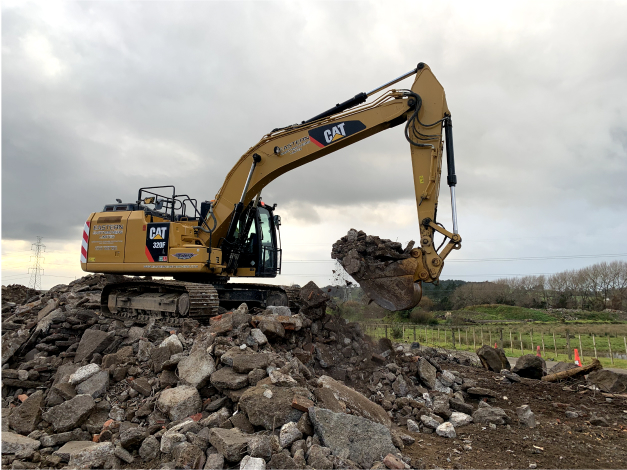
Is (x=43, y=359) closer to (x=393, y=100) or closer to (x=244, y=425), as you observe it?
(x=244, y=425)

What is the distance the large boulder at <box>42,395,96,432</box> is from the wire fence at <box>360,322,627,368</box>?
10.1 meters

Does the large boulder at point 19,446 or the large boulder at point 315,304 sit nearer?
the large boulder at point 19,446

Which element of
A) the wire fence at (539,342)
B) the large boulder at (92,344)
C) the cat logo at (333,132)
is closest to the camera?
the large boulder at (92,344)

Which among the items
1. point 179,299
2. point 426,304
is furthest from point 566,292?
point 179,299

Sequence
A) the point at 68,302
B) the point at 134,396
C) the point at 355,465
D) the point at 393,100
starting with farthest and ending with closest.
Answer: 1. the point at 68,302
2. the point at 393,100
3. the point at 134,396
4. the point at 355,465

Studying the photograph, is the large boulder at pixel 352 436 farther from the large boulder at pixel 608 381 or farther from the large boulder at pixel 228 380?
the large boulder at pixel 608 381

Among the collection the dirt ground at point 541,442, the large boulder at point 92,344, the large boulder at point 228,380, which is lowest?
the dirt ground at point 541,442

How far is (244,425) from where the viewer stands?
4855 mm

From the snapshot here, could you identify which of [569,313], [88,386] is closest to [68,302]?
[88,386]

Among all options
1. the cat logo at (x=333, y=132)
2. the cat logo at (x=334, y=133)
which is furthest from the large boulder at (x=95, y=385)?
the cat logo at (x=334, y=133)

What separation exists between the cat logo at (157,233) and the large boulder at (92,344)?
2220 millimetres

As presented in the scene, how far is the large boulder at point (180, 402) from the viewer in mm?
5395

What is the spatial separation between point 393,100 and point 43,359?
8.26 metres

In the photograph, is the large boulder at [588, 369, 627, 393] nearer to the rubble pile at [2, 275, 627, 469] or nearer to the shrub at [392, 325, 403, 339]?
the rubble pile at [2, 275, 627, 469]
